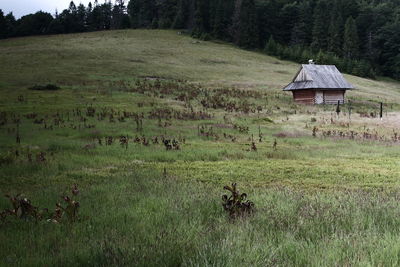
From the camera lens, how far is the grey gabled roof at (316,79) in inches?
2072

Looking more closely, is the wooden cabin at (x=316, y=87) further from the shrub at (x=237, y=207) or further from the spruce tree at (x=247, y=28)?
the spruce tree at (x=247, y=28)

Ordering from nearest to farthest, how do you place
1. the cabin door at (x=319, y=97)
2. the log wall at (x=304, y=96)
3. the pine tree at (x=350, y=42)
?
the log wall at (x=304, y=96)
the cabin door at (x=319, y=97)
the pine tree at (x=350, y=42)

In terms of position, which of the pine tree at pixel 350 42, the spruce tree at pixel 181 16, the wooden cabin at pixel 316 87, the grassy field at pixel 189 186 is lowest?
the grassy field at pixel 189 186

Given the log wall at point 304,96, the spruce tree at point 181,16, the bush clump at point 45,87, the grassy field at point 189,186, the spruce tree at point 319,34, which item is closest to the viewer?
the grassy field at point 189,186

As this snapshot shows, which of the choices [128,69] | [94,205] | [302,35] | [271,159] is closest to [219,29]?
[302,35]

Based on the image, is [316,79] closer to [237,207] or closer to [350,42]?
[237,207]

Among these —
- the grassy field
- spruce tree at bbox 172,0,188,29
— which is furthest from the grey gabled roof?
spruce tree at bbox 172,0,188,29

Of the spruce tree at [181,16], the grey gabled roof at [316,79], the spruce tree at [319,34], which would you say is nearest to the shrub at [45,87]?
the grey gabled roof at [316,79]

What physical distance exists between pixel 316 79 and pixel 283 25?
232ft

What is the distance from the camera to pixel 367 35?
11600 centimetres

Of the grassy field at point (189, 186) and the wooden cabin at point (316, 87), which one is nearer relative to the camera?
the grassy field at point (189, 186)

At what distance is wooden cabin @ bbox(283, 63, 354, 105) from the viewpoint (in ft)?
173

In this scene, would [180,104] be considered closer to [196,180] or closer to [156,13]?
[196,180]

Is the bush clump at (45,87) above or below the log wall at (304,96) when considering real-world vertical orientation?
above
